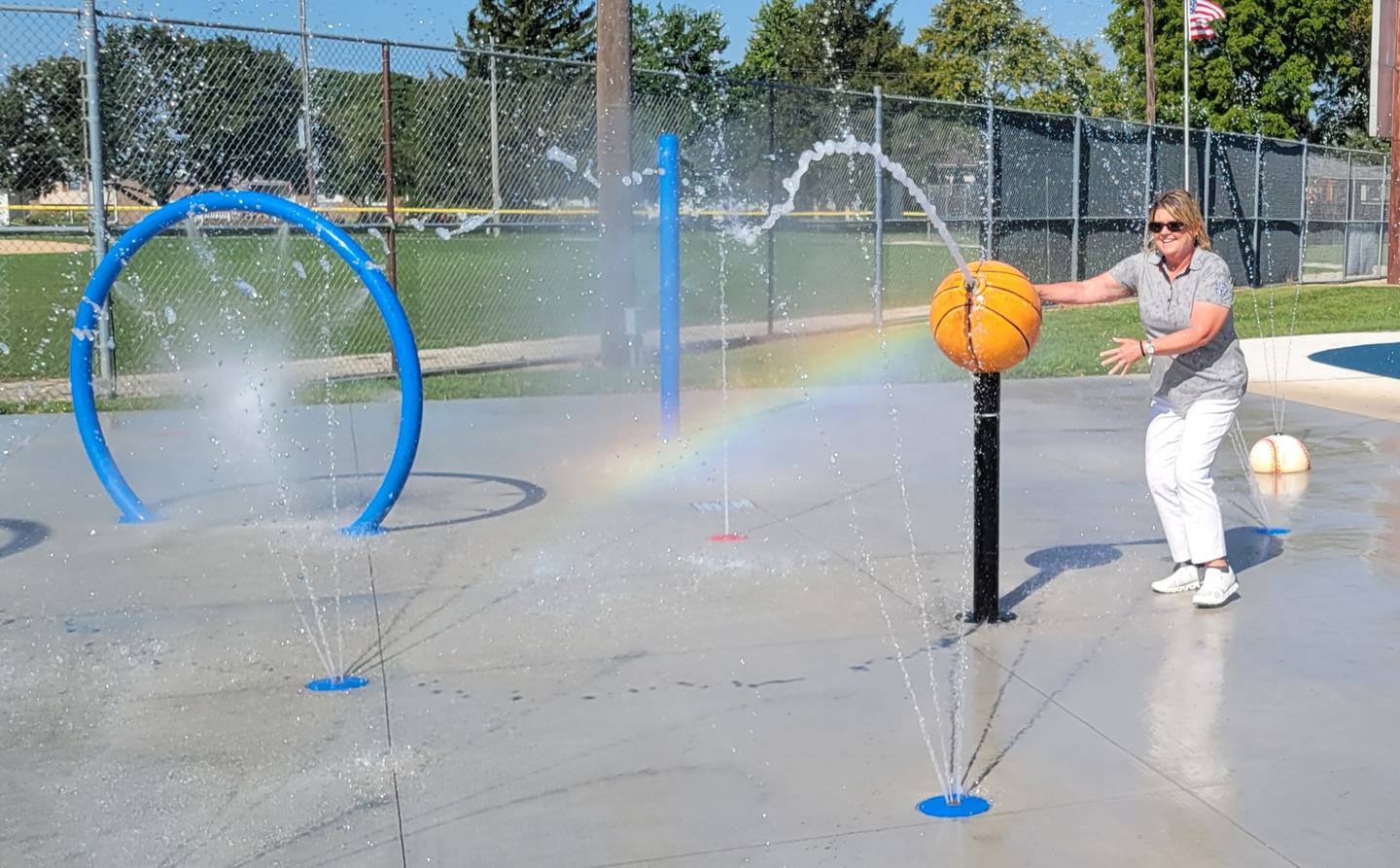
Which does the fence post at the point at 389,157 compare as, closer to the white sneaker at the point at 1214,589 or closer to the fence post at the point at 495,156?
the fence post at the point at 495,156

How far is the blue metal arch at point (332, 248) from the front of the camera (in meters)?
7.30

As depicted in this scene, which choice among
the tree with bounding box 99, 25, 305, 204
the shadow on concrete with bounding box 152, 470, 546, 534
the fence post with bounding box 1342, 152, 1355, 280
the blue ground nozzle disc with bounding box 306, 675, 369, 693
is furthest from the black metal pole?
the fence post with bounding box 1342, 152, 1355, 280

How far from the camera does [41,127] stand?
1292 cm

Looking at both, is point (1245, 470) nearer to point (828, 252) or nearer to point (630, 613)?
point (630, 613)

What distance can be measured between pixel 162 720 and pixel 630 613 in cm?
189

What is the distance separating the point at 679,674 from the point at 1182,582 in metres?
2.32

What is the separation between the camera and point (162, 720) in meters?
4.91

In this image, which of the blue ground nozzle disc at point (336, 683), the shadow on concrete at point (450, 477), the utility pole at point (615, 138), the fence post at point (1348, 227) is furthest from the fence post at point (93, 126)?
the fence post at point (1348, 227)

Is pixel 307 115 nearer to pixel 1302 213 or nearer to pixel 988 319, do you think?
pixel 988 319

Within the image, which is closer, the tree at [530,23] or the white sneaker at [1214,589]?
the white sneaker at [1214,589]

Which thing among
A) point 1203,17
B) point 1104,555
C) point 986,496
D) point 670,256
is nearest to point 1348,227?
point 1203,17

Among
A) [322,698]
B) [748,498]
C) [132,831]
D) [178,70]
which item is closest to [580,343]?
[178,70]

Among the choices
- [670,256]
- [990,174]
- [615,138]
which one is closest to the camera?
[670,256]

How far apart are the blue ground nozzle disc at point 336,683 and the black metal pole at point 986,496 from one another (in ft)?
7.51
